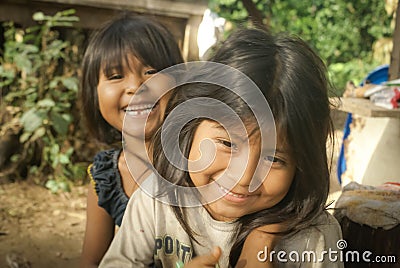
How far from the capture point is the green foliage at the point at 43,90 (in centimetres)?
330

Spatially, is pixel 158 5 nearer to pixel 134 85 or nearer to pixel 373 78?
pixel 373 78

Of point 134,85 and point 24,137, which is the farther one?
point 24,137

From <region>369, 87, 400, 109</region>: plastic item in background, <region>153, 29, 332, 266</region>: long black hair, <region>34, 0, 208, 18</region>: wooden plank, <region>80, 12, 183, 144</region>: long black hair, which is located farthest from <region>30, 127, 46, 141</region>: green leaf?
<region>153, 29, 332, 266</region>: long black hair

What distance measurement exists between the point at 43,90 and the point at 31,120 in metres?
0.25

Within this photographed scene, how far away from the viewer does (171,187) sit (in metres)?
1.17

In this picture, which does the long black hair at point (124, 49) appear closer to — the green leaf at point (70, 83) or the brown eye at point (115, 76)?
the brown eye at point (115, 76)

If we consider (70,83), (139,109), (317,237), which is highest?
(139,109)

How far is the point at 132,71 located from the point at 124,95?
80mm

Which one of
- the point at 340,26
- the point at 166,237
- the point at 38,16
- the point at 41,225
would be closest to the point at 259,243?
the point at 166,237

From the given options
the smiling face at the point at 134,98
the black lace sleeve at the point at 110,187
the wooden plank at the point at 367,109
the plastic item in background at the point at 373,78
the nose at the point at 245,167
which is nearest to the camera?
the nose at the point at 245,167

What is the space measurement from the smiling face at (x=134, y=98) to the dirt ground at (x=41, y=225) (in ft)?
3.96

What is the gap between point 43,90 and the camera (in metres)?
3.41

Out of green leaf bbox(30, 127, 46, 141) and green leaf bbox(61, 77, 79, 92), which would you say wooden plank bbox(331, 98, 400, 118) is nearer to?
green leaf bbox(61, 77, 79, 92)

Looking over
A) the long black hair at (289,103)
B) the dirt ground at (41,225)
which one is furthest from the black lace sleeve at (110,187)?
the dirt ground at (41,225)
